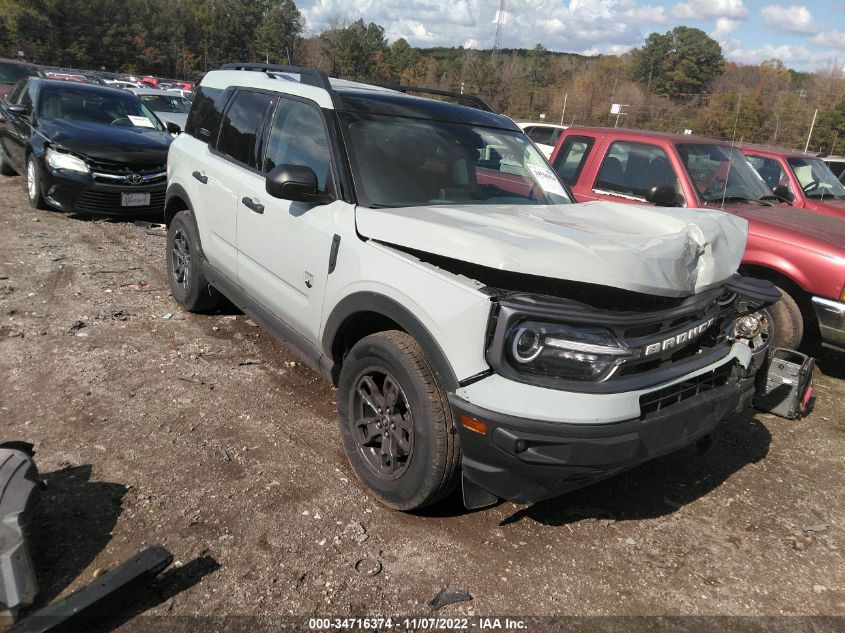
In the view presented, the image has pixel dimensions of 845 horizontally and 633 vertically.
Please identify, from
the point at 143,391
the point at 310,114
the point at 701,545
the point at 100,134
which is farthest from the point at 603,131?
the point at 100,134

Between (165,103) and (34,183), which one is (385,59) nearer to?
(165,103)

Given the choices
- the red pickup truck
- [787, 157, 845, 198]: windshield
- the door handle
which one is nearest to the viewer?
the door handle

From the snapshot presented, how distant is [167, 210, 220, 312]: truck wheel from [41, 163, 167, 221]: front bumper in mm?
3130

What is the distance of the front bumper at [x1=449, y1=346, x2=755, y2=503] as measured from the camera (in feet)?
7.77

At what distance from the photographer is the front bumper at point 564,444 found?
2367mm

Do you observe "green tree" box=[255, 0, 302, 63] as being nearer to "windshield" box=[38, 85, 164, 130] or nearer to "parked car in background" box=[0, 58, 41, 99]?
"parked car in background" box=[0, 58, 41, 99]

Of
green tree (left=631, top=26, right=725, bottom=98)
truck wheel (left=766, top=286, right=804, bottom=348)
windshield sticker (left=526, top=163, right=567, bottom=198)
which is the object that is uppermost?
green tree (left=631, top=26, right=725, bottom=98)

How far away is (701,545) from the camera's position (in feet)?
9.91

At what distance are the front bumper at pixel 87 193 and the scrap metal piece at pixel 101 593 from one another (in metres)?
6.72

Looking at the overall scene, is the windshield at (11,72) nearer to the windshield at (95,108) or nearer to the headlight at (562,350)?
the windshield at (95,108)

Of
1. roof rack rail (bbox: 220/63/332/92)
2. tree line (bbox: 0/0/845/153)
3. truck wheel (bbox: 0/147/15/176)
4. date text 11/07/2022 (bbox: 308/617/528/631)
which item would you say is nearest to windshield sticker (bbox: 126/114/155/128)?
truck wheel (bbox: 0/147/15/176)

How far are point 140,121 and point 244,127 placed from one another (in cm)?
605

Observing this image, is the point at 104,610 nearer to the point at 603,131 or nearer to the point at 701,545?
the point at 701,545

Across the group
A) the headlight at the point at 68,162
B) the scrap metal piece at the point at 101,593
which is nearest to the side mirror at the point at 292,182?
the scrap metal piece at the point at 101,593
